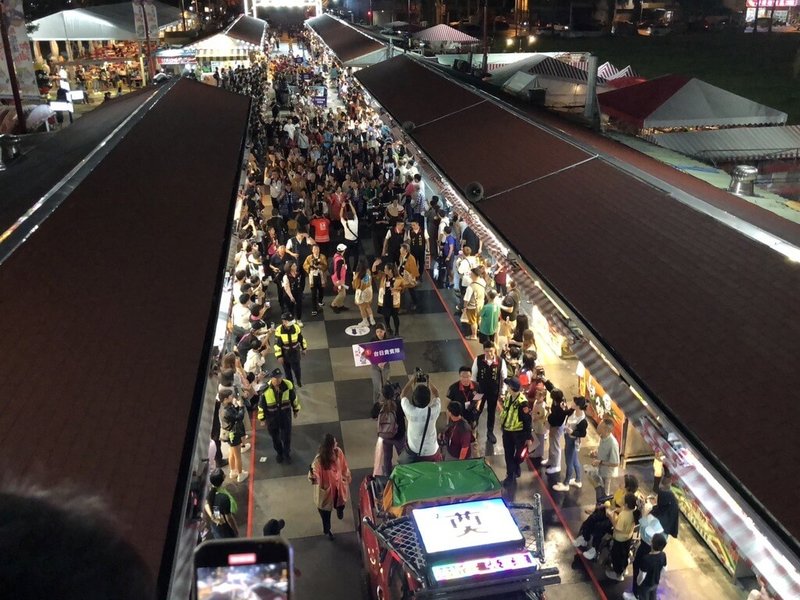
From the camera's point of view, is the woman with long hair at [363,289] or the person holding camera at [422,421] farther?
A: the woman with long hair at [363,289]

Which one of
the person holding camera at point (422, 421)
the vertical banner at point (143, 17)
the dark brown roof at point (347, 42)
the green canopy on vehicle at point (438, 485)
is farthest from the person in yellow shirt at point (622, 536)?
the vertical banner at point (143, 17)

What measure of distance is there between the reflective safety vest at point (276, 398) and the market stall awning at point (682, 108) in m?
12.4

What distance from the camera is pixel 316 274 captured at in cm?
1140

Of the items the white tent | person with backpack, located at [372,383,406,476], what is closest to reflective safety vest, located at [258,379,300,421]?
person with backpack, located at [372,383,406,476]

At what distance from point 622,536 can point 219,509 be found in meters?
3.57

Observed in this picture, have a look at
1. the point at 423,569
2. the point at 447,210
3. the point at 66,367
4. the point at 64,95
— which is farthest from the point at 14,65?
the point at 423,569

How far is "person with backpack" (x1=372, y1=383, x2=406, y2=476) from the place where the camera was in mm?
7074

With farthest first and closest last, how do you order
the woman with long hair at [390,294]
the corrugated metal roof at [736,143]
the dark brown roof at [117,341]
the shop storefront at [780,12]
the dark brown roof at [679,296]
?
1. the shop storefront at [780,12]
2. the corrugated metal roof at [736,143]
3. the woman with long hair at [390,294]
4. the dark brown roof at [679,296]
5. the dark brown roof at [117,341]

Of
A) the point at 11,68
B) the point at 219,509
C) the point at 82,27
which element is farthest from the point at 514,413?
the point at 82,27

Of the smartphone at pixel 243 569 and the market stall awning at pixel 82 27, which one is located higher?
the market stall awning at pixel 82 27

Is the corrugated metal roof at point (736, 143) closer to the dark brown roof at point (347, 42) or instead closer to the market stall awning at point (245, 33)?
the dark brown roof at point (347, 42)

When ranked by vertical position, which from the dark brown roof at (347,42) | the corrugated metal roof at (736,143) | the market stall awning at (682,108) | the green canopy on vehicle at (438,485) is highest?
the dark brown roof at (347,42)

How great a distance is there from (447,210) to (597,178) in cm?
640

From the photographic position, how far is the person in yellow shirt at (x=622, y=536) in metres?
6.00
